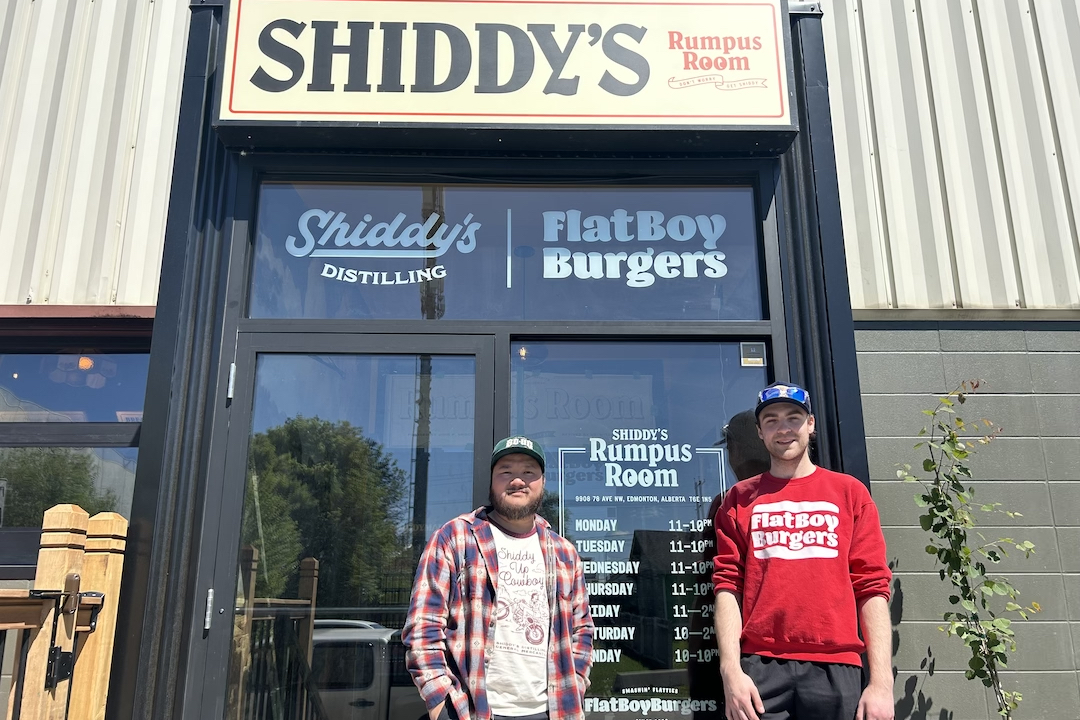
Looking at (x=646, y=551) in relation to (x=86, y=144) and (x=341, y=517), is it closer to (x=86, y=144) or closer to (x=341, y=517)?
(x=341, y=517)

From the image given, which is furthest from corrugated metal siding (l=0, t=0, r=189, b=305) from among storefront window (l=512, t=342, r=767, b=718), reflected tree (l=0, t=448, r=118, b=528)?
storefront window (l=512, t=342, r=767, b=718)

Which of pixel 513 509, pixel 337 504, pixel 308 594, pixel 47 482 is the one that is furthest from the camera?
pixel 47 482

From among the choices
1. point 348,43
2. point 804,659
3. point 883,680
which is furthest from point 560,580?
point 348,43

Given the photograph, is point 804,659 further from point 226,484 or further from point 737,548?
point 226,484

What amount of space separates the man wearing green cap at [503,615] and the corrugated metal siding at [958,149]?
7.56 ft

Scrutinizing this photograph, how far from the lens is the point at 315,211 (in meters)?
4.02

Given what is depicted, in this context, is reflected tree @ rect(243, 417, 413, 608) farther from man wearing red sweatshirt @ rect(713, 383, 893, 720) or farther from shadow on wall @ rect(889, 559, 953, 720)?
shadow on wall @ rect(889, 559, 953, 720)

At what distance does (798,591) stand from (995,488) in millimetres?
1858

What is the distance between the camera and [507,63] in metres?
3.89

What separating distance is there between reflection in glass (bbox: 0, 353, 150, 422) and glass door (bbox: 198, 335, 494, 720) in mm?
1231

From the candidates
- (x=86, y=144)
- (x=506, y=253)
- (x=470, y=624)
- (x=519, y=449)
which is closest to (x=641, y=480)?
(x=519, y=449)

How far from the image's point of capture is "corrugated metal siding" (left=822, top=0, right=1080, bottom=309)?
432 cm

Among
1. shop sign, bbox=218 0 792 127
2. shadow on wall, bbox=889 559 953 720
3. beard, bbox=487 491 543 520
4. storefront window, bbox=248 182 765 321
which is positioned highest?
shop sign, bbox=218 0 792 127

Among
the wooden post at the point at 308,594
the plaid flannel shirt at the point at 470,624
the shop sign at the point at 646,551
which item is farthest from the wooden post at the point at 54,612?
the shop sign at the point at 646,551
